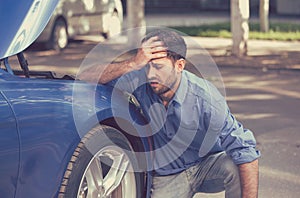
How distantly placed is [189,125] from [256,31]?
45.0 feet

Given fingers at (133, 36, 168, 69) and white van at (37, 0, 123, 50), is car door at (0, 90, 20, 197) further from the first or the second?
white van at (37, 0, 123, 50)

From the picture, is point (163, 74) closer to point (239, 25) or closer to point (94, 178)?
point (94, 178)

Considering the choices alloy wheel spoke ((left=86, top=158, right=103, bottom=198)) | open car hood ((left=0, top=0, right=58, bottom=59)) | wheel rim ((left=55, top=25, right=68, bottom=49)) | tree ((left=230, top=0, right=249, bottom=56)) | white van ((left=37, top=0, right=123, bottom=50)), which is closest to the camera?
open car hood ((left=0, top=0, right=58, bottom=59))

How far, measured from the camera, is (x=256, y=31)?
57.2ft

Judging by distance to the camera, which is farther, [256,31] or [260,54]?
[256,31]

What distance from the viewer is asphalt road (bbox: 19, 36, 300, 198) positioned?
18.2 ft

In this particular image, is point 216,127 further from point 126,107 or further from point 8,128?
point 8,128

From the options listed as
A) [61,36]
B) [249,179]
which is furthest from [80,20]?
[249,179]

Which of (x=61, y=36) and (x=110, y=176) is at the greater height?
(x=110, y=176)

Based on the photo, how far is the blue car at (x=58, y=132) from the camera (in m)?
3.43

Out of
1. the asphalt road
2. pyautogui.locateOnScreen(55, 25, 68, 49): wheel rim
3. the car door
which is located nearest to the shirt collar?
the asphalt road

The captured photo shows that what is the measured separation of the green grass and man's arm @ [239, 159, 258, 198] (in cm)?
1212

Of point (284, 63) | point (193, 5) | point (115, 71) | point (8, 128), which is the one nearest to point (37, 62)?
point (284, 63)

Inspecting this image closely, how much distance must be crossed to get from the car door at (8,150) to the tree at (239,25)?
31.0 ft
